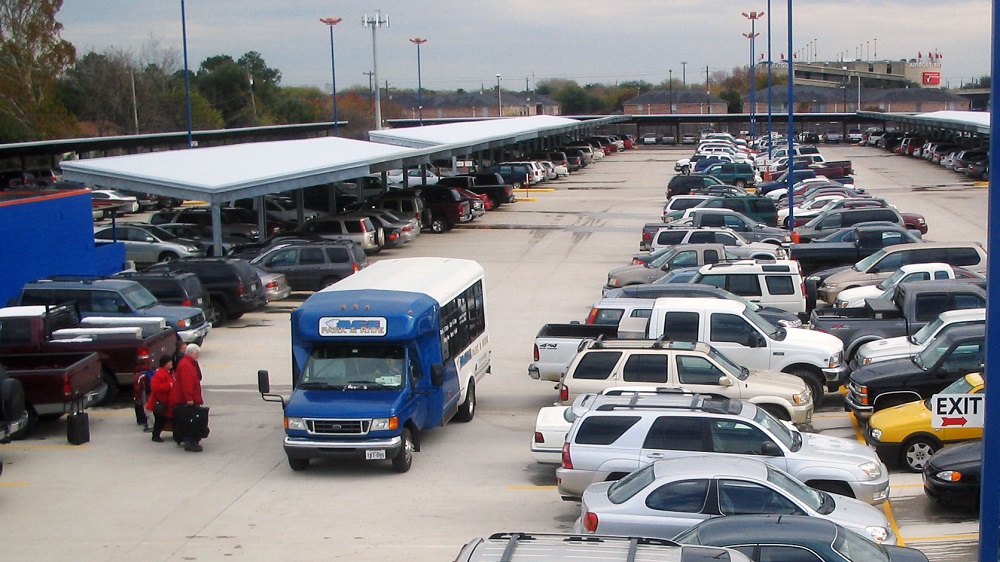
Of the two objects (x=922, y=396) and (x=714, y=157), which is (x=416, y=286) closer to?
(x=922, y=396)

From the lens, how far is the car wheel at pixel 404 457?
15258mm

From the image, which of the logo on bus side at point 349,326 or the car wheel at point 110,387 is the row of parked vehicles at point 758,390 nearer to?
the logo on bus side at point 349,326

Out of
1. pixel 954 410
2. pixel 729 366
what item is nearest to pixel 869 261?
pixel 729 366

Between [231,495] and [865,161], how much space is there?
71.1 metres

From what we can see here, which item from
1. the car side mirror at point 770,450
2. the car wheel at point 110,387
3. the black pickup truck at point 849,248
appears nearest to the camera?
the car side mirror at point 770,450

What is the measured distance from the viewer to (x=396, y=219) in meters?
39.8

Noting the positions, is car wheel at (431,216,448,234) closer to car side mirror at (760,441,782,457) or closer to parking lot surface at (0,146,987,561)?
parking lot surface at (0,146,987,561)

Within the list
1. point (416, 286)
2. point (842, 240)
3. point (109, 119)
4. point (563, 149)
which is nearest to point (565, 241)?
point (842, 240)

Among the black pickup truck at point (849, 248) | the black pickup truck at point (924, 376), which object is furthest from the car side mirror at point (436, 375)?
the black pickup truck at point (849, 248)

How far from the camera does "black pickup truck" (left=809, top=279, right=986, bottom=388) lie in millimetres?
19797

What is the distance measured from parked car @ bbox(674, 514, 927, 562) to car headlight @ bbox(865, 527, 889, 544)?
2.69 feet

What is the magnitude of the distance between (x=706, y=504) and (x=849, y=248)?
1929 cm

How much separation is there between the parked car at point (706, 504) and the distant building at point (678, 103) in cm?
14879

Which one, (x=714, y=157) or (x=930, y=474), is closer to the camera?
(x=930, y=474)
